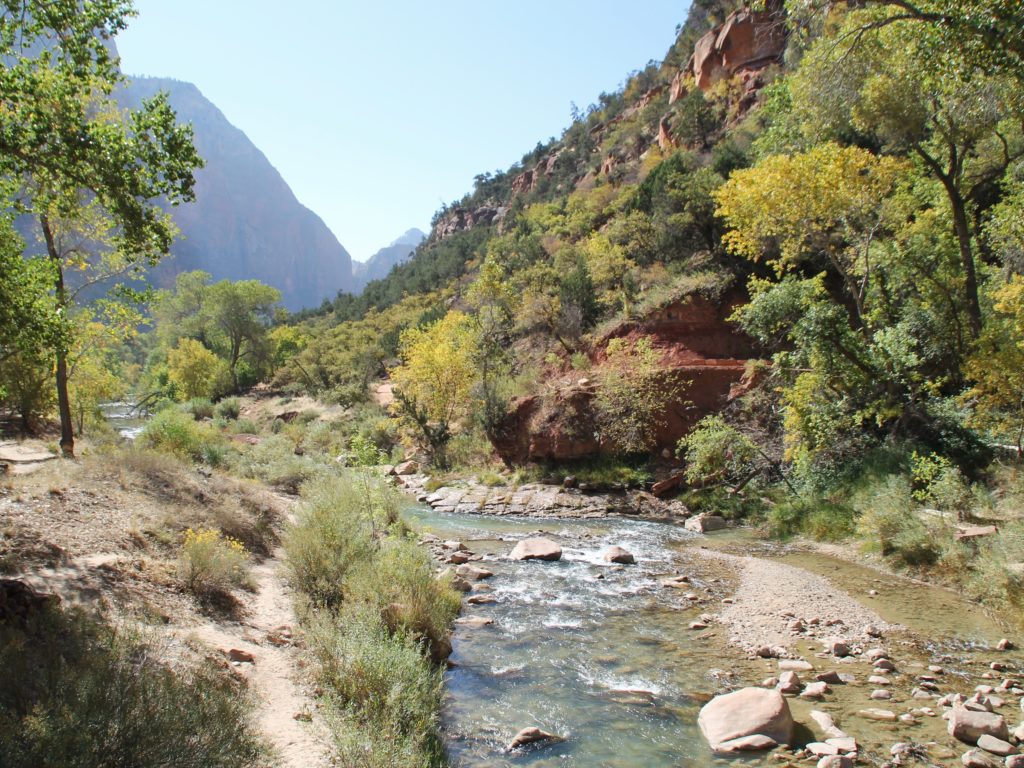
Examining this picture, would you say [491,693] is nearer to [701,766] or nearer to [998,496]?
[701,766]

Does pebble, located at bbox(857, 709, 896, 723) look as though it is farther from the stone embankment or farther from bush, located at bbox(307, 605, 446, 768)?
the stone embankment

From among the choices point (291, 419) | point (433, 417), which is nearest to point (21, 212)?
point (433, 417)

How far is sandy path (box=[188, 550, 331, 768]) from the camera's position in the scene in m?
5.47

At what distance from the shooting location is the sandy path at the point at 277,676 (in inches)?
215

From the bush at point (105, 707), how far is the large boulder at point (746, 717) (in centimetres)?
455

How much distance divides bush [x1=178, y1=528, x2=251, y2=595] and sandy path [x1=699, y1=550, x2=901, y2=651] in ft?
25.9

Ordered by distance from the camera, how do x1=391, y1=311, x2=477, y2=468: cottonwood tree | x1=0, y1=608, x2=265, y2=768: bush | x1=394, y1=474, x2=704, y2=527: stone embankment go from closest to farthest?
x1=0, y1=608, x2=265, y2=768: bush, x1=394, y1=474, x2=704, y2=527: stone embankment, x1=391, y1=311, x2=477, y2=468: cottonwood tree

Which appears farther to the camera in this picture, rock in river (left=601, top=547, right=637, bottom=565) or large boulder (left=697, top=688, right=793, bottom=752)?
rock in river (left=601, top=547, right=637, bottom=565)

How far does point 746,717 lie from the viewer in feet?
20.3

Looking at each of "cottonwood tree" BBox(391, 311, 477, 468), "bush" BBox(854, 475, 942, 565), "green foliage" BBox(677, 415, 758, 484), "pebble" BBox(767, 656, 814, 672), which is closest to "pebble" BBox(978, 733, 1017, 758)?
"pebble" BBox(767, 656, 814, 672)

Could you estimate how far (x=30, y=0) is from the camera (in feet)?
24.0

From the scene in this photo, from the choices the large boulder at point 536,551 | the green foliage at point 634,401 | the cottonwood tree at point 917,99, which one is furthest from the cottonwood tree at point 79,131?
the green foliage at point 634,401

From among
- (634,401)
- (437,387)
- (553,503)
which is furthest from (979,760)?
(437,387)

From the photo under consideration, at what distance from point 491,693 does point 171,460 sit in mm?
10664
